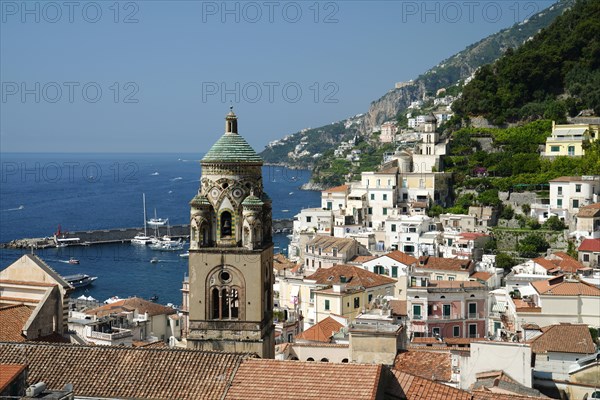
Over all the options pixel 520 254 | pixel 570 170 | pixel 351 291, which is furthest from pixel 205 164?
pixel 570 170

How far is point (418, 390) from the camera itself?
14.5m

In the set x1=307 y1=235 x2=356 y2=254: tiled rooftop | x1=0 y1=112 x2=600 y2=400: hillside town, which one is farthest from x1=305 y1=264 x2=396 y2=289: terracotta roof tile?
x1=307 y1=235 x2=356 y2=254: tiled rooftop

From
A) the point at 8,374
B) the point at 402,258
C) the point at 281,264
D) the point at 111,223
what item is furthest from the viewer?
the point at 111,223

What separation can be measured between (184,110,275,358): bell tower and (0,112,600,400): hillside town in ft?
0.10

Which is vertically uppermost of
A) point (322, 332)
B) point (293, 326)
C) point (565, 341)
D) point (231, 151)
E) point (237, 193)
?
point (231, 151)

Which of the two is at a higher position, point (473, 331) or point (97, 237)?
point (473, 331)

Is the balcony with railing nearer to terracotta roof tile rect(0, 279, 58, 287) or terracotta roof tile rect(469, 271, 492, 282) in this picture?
terracotta roof tile rect(0, 279, 58, 287)

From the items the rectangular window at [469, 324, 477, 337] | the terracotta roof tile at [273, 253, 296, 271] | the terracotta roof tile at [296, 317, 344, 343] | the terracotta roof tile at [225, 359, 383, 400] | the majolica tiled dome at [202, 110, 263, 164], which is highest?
the majolica tiled dome at [202, 110, 263, 164]

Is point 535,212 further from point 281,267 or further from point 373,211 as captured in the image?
point 281,267

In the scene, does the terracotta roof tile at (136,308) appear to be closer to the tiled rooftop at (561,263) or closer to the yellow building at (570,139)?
the tiled rooftop at (561,263)

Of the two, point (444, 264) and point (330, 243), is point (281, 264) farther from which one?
point (444, 264)

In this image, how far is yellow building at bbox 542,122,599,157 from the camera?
221 ft

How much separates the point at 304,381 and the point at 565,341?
46.4ft

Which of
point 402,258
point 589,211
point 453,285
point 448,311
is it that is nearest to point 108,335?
point 448,311
